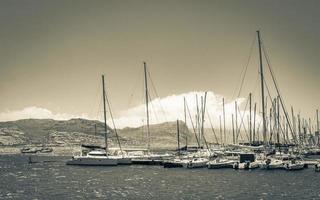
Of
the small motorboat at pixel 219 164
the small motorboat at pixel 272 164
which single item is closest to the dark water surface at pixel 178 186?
the small motorboat at pixel 272 164

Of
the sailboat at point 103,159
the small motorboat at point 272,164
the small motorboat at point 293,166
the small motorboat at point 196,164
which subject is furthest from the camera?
the sailboat at point 103,159

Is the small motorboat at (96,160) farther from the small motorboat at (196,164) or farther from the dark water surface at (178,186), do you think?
the dark water surface at (178,186)

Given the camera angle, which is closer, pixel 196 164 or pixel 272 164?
pixel 272 164

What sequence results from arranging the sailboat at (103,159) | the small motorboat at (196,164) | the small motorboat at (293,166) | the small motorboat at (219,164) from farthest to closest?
1. the sailboat at (103,159)
2. the small motorboat at (196,164)
3. the small motorboat at (219,164)
4. the small motorboat at (293,166)

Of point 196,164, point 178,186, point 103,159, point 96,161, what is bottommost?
point 178,186

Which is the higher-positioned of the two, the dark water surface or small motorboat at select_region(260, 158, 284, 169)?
small motorboat at select_region(260, 158, 284, 169)

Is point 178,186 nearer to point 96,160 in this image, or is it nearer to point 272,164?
point 272,164

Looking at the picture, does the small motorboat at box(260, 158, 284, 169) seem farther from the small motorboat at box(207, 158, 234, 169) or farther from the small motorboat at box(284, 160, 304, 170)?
the small motorboat at box(207, 158, 234, 169)

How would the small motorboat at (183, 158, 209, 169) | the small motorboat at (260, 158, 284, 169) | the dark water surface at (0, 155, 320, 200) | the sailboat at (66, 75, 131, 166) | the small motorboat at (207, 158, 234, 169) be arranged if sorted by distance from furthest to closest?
1. the sailboat at (66, 75, 131, 166)
2. the small motorboat at (183, 158, 209, 169)
3. the small motorboat at (207, 158, 234, 169)
4. the small motorboat at (260, 158, 284, 169)
5. the dark water surface at (0, 155, 320, 200)

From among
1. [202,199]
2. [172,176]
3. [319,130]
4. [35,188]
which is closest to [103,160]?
[172,176]

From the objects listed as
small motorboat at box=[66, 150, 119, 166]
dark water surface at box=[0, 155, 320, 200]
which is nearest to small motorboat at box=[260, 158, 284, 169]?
dark water surface at box=[0, 155, 320, 200]

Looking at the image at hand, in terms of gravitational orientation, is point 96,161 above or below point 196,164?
above

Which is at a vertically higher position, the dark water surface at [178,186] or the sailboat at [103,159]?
the sailboat at [103,159]

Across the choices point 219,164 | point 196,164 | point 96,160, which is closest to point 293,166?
point 219,164
